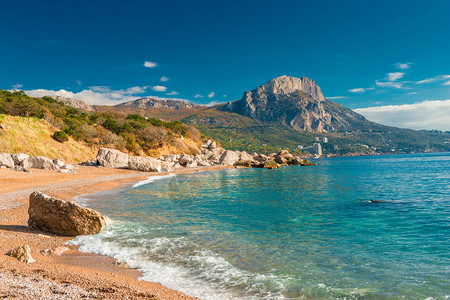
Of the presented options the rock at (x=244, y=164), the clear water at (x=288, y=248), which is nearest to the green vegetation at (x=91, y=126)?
the rock at (x=244, y=164)

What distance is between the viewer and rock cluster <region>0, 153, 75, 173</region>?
25.2 meters

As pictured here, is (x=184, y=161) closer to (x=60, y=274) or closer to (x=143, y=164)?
(x=143, y=164)

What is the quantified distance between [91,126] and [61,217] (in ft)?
154

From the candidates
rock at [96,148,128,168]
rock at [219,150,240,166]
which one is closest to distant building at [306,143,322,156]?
rock at [219,150,240,166]

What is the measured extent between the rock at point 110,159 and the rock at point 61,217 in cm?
3022

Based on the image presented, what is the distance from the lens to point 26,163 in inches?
1079

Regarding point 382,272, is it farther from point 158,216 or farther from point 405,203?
point 405,203

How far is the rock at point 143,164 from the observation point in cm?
4075

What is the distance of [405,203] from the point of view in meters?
16.2

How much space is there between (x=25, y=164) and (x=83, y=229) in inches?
928

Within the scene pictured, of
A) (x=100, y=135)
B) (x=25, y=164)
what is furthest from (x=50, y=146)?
(x=100, y=135)

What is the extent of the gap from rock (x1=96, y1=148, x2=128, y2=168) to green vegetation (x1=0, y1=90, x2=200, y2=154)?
7078 millimetres

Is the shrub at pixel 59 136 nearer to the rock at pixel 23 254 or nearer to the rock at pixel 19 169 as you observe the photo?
the rock at pixel 19 169

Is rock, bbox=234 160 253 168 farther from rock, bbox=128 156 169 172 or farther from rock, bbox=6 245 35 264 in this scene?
rock, bbox=6 245 35 264
